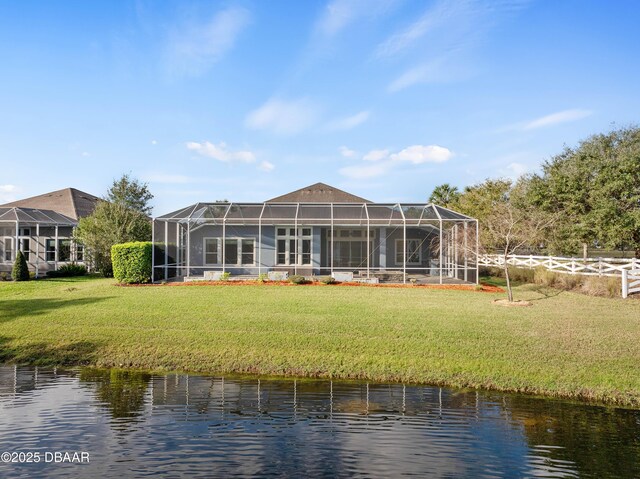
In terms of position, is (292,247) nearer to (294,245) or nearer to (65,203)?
(294,245)

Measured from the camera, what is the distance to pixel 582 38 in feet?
52.4

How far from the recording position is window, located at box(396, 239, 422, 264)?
26203 mm

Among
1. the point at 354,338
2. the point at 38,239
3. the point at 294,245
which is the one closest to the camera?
the point at 354,338

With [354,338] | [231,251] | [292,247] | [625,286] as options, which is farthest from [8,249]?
[625,286]

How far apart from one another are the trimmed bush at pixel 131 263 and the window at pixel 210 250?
457 centimetres

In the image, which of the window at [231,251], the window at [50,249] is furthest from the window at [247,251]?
the window at [50,249]

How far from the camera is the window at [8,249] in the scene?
2658 cm

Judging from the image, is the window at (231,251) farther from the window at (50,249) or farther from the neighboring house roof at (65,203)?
the neighboring house roof at (65,203)

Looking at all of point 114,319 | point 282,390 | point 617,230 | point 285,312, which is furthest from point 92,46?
point 617,230

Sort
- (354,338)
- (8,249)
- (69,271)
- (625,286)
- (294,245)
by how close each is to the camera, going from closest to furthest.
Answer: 1. (354,338)
2. (625,286)
3. (294,245)
4. (69,271)
5. (8,249)

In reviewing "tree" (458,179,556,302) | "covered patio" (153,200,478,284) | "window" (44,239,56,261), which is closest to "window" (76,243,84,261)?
"window" (44,239,56,261)

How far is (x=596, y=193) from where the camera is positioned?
2503cm

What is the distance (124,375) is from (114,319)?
3.81 m

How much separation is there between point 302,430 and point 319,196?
2820 cm
